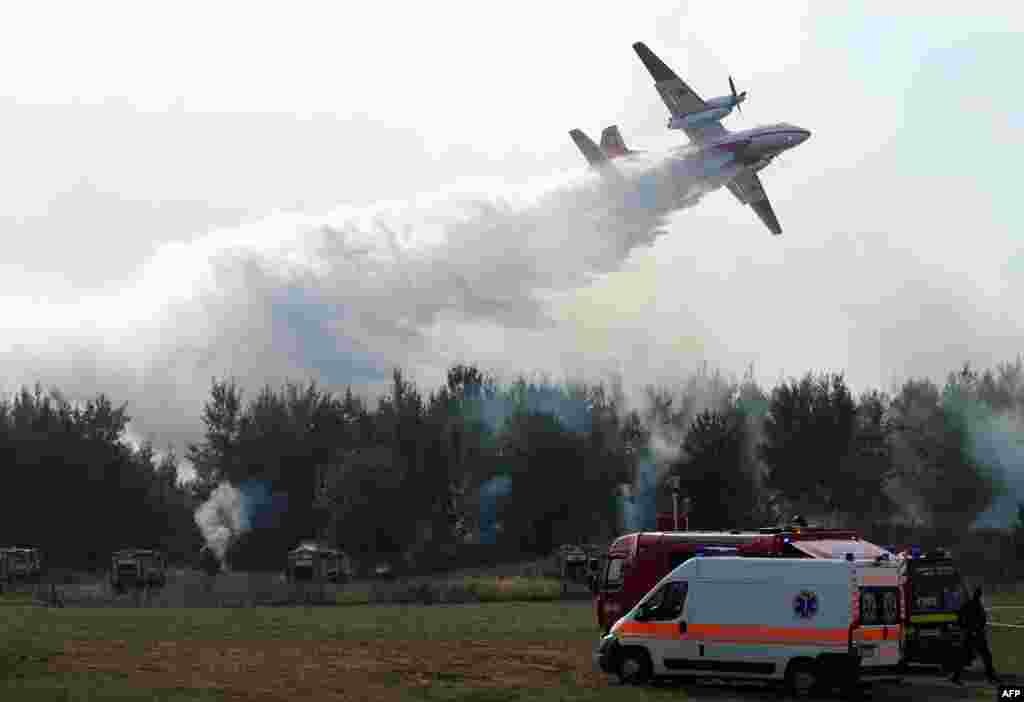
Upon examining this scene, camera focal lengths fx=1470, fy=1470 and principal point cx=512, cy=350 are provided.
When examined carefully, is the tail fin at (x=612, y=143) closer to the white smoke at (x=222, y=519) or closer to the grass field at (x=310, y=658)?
the grass field at (x=310, y=658)

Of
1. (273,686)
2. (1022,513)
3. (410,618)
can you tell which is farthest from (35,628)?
(1022,513)

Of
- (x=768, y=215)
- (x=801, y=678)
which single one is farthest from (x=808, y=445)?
(x=801, y=678)

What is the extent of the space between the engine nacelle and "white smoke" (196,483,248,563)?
194 ft

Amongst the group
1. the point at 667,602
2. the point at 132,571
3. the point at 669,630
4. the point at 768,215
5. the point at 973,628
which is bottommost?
the point at 973,628

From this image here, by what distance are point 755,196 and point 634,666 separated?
45124 millimetres

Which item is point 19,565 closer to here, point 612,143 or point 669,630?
point 612,143

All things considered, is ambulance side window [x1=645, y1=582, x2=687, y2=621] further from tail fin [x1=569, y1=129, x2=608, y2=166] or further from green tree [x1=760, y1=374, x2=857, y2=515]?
green tree [x1=760, y1=374, x2=857, y2=515]

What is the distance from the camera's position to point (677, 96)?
6375 cm

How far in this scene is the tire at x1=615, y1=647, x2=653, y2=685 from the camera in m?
28.3

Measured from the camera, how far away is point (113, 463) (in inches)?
4274

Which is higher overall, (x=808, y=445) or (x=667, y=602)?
(x=808, y=445)

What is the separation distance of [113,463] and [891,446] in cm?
5615

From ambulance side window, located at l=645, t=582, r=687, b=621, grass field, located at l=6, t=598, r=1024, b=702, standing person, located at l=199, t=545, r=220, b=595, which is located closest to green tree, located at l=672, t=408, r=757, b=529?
standing person, located at l=199, t=545, r=220, b=595

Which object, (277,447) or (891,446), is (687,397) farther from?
(277,447)
